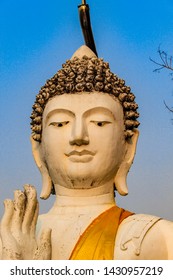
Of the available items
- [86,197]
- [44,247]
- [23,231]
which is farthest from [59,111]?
[44,247]

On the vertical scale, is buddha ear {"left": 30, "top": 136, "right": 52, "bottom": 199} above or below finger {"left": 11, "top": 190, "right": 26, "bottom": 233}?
above

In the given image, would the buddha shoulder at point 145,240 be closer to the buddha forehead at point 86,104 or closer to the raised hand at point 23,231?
the raised hand at point 23,231

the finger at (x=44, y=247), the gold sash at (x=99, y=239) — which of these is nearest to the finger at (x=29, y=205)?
the finger at (x=44, y=247)

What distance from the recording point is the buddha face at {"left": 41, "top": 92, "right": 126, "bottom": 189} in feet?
27.8

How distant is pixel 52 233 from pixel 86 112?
A: 115 cm

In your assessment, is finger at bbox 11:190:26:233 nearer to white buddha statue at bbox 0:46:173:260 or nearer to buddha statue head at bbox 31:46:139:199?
white buddha statue at bbox 0:46:173:260

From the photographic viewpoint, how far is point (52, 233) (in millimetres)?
8367

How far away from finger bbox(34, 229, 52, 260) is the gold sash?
0.33 metres

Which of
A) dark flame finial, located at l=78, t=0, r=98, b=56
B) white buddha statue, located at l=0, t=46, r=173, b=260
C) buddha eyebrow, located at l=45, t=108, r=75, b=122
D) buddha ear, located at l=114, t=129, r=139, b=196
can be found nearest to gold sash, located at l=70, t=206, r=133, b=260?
white buddha statue, located at l=0, t=46, r=173, b=260

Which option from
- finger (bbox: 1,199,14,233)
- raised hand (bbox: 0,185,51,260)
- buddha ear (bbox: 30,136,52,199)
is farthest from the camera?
buddha ear (bbox: 30,136,52,199)

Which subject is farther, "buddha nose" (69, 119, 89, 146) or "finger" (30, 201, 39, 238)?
"buddha nose" (69, 119, 89, 146)

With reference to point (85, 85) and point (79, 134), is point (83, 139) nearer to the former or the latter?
point (79, 134)

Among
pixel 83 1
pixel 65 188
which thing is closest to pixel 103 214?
pixel 65 188
